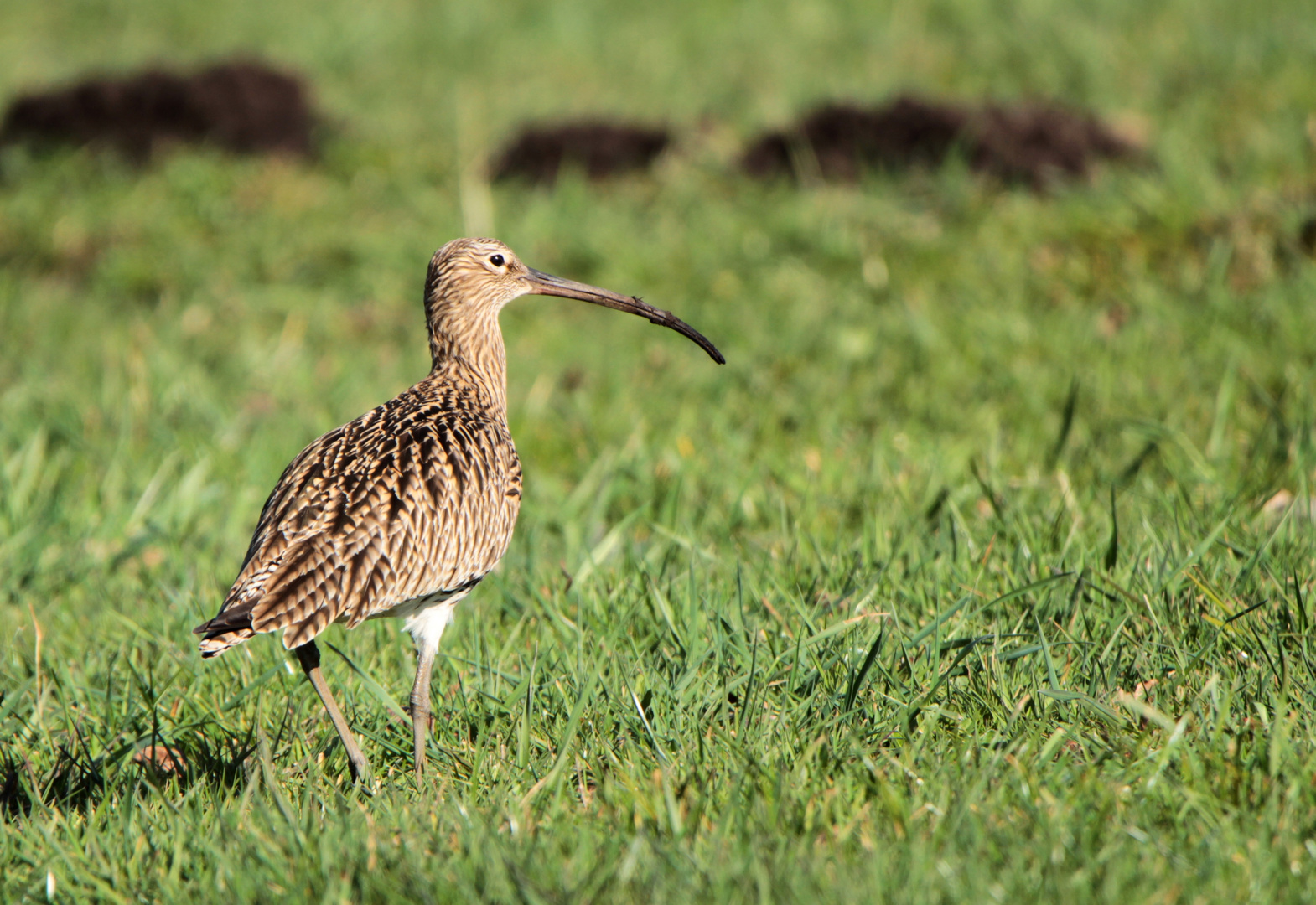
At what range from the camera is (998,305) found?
7.37m

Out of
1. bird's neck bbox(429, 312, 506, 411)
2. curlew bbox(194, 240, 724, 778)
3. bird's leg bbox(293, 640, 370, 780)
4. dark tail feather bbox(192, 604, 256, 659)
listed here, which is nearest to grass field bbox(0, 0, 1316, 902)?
bird's leg bbox(293, 640, 370, 780)

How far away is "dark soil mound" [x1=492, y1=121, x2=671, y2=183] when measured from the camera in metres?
10.2

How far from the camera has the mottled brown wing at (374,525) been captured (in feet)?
11.5

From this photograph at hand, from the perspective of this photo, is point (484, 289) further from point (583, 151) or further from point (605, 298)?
point (583, 151)

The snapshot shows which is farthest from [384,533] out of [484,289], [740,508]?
[740,508]

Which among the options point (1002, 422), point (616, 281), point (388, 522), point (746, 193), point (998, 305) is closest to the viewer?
point (388, 522)

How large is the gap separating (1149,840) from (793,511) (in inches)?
106

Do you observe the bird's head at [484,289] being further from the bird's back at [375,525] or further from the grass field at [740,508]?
the grass field at [740,508]

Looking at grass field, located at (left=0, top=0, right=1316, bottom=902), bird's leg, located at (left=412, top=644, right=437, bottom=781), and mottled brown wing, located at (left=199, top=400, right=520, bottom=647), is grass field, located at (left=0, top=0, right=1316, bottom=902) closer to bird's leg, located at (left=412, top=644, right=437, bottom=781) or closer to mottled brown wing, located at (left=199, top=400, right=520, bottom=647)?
bird's leg, located at (left=412, top=644, right=437, bottom=781)

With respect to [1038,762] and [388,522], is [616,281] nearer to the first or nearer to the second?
[388,522]

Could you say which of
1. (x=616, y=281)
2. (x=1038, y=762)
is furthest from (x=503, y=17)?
(x=1038, y=762)

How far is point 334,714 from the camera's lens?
11.5 ft

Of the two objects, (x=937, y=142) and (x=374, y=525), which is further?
(x=937, y=142)

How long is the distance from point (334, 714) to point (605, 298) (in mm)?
1905
